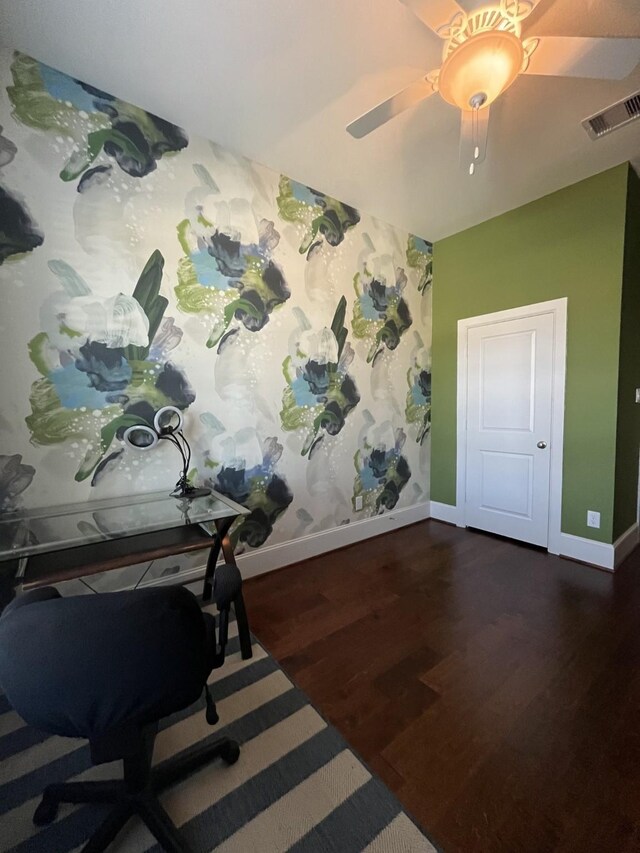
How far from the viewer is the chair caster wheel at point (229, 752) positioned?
108 cm

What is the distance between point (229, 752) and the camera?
1084mm

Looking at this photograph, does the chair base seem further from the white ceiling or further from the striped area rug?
the white ceiling

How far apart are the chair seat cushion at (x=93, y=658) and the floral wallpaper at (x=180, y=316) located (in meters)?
1.25

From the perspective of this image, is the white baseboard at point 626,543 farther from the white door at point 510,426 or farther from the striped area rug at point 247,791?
the striped area rug at point 247,791

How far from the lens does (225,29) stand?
1379 millimetres

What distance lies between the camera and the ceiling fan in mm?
1116

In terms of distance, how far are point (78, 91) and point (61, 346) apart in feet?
4.09

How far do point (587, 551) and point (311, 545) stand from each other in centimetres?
204

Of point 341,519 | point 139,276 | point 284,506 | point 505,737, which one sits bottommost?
point 505,737

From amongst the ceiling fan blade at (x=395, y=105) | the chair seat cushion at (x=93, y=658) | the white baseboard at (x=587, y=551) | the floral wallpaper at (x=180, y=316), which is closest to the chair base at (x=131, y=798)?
the chair seat cushion at (x=93, y=658)

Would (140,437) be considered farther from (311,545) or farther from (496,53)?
(496,53)

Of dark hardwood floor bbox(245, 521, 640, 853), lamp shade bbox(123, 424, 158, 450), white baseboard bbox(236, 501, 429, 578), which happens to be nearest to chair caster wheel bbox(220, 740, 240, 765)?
dark hardwood floor bbox(245, 521, 640, 853)

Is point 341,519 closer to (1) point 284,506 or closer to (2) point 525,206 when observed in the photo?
(1) point 284,506

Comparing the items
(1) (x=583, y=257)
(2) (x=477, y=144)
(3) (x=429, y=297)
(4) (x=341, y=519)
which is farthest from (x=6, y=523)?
(1) (x=583, y=257)
